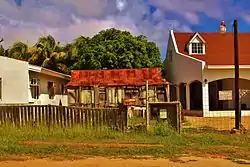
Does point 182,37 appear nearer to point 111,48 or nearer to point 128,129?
point 111,48

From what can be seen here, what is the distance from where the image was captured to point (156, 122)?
14430 mm

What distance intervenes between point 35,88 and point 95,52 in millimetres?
11140

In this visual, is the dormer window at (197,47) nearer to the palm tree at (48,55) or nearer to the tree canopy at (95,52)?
the tree canopy at (95,52)

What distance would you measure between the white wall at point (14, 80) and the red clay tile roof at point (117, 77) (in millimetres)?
6297

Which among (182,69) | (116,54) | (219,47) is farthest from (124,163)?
(116,54)

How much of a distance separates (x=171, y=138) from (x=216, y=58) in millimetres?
16298

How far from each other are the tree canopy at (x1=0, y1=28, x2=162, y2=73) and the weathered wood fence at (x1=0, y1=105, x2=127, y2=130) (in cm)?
1758

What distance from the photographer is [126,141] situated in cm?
1283

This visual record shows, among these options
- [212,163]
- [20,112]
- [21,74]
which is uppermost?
A: [21,74]

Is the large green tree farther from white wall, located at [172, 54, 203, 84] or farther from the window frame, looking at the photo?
the window frame

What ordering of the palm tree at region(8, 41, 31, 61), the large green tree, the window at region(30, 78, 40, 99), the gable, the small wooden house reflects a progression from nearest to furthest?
the window at region(30, 78, 40, 99)
the small wooden house
the gable
the large green tree
the palm tree at region(8, 41, 31, 61)

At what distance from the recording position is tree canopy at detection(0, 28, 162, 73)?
107 feet

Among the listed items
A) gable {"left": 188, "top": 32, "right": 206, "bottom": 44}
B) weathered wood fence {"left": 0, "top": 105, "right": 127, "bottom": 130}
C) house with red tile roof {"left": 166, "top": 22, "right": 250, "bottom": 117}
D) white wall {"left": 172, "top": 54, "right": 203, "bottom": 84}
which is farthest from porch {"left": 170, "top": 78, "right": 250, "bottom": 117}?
weathered wood fence {"left": 0, "top": 105, "right": 127, "bottom": 130}

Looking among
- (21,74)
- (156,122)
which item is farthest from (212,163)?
(21,74)
